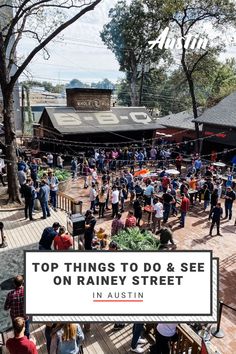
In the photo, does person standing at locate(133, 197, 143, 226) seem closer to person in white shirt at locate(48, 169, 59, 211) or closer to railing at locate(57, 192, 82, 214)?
railing at locate(57, 192, 82, 214)

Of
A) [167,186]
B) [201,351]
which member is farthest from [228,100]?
[201,351]

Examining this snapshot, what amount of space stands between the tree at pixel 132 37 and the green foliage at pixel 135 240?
96.6 ft

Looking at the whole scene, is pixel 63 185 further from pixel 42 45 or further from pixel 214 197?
pixel 214 197

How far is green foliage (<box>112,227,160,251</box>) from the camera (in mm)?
9738

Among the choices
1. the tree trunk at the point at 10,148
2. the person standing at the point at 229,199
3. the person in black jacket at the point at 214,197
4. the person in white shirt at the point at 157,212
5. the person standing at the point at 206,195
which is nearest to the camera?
the person in white shirt at the point at 157,212

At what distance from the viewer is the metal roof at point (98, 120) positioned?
2662 cm

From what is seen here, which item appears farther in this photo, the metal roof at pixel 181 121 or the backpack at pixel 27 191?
the metal roof at pixel 181 121

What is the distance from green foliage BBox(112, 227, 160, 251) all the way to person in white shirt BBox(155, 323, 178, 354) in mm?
3593

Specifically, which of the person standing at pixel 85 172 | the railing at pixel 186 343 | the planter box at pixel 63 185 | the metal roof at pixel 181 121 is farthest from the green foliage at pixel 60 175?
the metal roof at pixel 181 121

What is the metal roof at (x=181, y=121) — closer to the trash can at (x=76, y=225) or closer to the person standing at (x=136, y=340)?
the trash can at (x=76, y=225)

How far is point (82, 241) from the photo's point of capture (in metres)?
10.6

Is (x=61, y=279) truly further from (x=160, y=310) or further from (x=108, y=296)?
(x=160, y=310)

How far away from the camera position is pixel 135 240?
404 inches

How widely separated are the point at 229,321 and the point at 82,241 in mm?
4730
